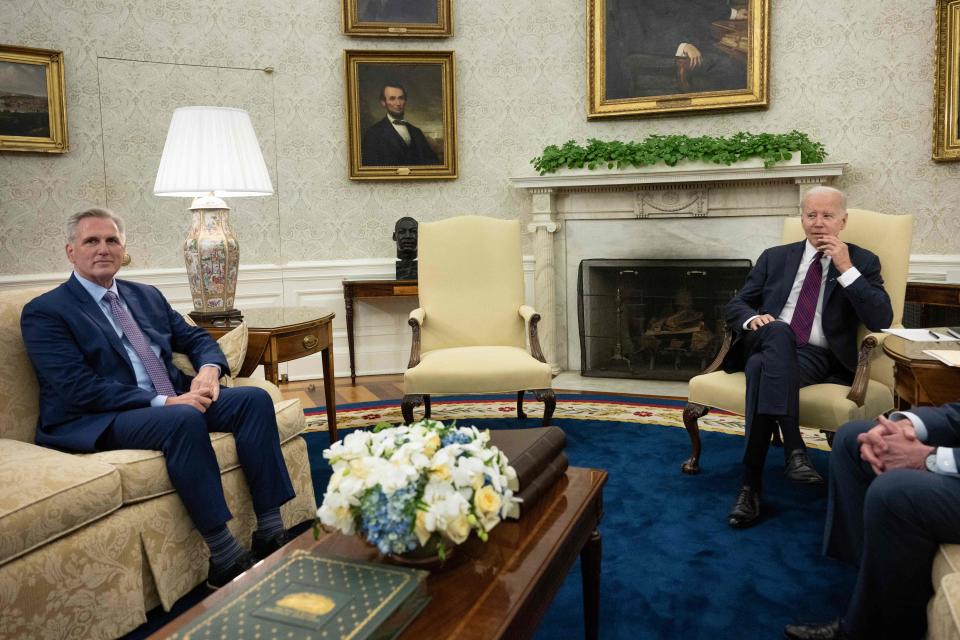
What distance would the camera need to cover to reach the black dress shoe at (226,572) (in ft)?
7.93

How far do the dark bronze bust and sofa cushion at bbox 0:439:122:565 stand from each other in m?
3.44

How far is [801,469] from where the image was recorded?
9.59 feet

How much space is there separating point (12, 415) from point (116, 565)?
0.74 metres

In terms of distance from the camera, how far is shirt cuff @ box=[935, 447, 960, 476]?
175cm

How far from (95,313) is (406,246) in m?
3.12

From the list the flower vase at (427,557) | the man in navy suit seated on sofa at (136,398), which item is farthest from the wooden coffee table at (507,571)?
the man in navy suit seated on sofa at (136,398)

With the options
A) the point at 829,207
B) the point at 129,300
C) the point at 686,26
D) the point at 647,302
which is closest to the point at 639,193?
the point at 647,302

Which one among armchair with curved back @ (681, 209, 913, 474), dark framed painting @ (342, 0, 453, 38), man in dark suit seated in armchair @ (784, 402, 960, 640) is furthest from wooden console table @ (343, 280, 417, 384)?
man in dark suit seated in armchair @ (784, 402, 960, 640)

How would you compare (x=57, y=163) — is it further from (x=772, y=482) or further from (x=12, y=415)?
(x=772, y=482)

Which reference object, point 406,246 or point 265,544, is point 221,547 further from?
point 406,246

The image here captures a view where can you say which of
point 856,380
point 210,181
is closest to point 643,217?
point 856,380

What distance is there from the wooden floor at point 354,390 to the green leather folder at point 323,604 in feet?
11.7

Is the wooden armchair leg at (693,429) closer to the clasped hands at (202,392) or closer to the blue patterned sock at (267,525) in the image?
the blue patterned sock at (267,525)

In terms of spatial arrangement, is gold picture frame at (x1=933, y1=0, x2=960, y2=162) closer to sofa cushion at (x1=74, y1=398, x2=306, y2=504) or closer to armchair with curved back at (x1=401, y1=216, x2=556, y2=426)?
armchair with curved back at (x1=401, y1=216, x2=556, y2=426)
